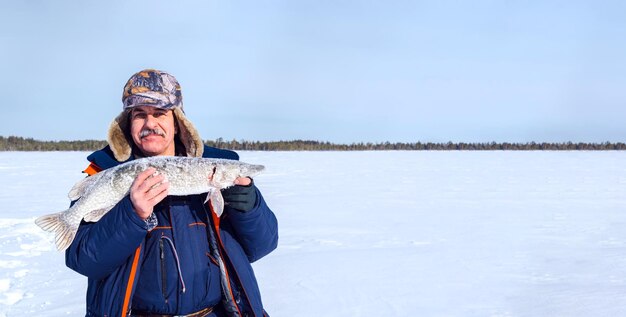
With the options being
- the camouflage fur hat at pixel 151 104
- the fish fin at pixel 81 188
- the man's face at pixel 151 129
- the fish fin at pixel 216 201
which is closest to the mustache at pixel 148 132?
the man's face at pixel 151 129

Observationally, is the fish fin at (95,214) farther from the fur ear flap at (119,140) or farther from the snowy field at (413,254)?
the snowy field at (413,254)

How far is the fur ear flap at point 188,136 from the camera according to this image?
9.90ft

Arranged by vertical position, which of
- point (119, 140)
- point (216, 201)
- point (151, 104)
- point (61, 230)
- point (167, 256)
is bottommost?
point (167, 256)

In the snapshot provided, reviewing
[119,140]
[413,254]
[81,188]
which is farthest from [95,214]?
[413,254]

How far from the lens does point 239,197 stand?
9.02 ft

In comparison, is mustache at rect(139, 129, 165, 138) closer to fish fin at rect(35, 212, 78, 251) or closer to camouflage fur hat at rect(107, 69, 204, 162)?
camouflage fur hat at rect(107, 69, 204, 162)

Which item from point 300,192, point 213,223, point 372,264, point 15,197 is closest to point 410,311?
point 372,264

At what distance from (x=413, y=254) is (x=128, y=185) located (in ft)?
15.8

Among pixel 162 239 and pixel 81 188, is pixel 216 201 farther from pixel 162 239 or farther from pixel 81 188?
pixel 81 188

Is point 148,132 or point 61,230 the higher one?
point 148,132

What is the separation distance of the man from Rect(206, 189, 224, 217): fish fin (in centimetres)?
6

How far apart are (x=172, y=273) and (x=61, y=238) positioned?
0.52 meters

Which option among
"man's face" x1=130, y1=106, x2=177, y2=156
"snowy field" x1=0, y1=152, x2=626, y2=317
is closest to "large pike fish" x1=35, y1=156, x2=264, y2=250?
"man's face" x1=130, y1=106, x2=177, y2=156

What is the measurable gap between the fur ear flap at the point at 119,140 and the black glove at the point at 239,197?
0.60m
